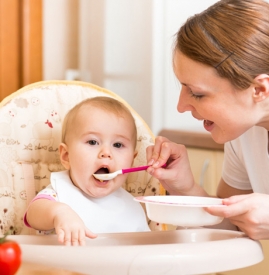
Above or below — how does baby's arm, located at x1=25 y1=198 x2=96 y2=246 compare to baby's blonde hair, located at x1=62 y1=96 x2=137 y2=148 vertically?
below

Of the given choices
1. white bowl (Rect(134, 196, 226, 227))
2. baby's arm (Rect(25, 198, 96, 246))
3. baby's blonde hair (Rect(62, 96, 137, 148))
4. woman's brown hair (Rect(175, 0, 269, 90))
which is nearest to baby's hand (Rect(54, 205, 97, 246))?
baby's arm (Rect(25, 198, 96, 246))

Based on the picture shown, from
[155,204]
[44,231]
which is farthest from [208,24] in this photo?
[44,231]

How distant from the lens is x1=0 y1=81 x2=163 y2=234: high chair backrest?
1510 mm

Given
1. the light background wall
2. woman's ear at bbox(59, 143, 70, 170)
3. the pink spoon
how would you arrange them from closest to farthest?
the pink spoon → woman's ear at bbox(59, 143, 70, 170) → the light background wall

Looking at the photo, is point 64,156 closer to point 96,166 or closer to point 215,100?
point 96,166

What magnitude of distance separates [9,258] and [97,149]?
697 millimetres

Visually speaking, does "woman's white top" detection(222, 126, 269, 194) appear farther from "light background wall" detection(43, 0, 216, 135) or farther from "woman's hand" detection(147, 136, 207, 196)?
"light background wall" detection(43, 0, 216, 135)

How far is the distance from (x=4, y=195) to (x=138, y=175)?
0.38 metres

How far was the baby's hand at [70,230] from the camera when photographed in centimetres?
112

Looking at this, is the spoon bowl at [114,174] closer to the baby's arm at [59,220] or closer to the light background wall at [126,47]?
the baby's arm at [59,220]

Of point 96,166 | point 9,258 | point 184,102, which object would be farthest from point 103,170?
point 9,258

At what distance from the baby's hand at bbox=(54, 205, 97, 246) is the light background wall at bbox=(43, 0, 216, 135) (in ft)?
4.03

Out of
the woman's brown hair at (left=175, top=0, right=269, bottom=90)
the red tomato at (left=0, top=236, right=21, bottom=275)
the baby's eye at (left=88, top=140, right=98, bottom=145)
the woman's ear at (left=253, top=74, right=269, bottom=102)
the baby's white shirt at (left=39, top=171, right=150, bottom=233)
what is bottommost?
the baby's white shirt at (left=39, top=171, right=150, bottom=233)

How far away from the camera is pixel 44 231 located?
141 cm
